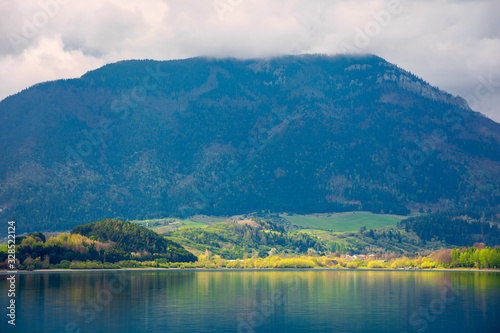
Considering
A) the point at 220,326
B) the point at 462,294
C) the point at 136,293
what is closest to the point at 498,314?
the point at 462,294

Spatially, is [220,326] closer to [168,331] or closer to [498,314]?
[168,331]

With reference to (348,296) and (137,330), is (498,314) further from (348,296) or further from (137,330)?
(137,330)

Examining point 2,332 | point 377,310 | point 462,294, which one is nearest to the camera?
point 2,332

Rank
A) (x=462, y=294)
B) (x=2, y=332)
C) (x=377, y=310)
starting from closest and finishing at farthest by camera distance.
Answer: (x=2, y=332) < (x=377, y=310) < (x=462, y=294)

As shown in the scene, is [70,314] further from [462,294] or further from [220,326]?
[462,294]

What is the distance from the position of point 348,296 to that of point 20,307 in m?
90.1

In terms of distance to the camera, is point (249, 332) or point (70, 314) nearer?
point (249, 332)

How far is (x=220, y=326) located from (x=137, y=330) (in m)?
16.0

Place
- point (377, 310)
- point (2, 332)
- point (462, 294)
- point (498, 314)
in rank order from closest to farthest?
1. point (2, 332)
2. point (498, 314)
3. point (377, 310)
4. point (462, 294)

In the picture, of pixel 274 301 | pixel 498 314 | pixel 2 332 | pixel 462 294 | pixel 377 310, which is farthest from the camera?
pixel 462 294

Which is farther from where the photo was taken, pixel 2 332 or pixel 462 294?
pixel 462 294

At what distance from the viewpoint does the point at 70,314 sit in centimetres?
14088

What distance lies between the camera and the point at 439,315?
461 ft

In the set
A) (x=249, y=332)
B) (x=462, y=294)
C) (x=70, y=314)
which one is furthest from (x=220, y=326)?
(x=462, y=294)
